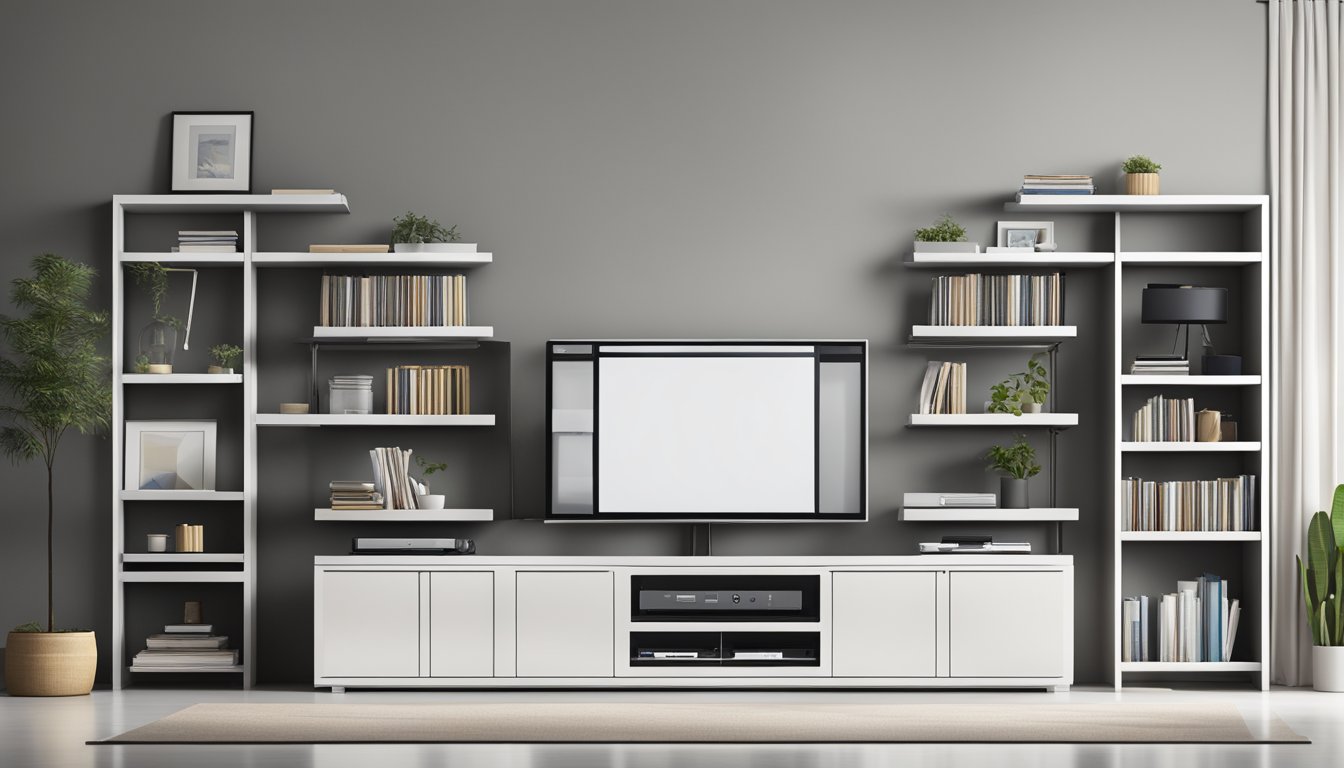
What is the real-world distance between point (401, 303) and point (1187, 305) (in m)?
3.57

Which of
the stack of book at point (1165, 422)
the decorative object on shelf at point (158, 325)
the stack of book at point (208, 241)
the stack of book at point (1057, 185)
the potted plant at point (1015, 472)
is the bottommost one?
the potted plant at point (1015, 472)

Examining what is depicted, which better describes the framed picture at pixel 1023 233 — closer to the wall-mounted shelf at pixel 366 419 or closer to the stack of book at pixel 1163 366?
the stack of book at pixel 1163 366

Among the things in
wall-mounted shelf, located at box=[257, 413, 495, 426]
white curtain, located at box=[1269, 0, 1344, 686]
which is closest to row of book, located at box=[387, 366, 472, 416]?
wall-mounted shelf, located at box=[257, 413, 495, 426]

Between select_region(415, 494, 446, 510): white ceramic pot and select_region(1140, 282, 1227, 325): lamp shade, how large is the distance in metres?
3.32

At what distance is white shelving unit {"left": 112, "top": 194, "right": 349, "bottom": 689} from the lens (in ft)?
20.2

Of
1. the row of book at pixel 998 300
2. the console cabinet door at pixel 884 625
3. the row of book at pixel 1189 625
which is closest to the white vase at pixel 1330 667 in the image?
the row of book at pixel 1189 625

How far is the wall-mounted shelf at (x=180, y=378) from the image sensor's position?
20.3 ft

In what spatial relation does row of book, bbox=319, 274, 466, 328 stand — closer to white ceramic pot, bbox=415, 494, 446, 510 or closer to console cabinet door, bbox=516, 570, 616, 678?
white ceramic pot, bbox=415, 494, 446, 510

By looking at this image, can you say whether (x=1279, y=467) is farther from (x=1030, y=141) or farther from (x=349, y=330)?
(x=349, y=330)

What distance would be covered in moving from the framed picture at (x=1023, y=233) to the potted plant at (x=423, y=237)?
2487mm

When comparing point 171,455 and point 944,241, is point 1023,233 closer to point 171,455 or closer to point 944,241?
point 944,241

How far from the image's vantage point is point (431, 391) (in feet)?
20.6

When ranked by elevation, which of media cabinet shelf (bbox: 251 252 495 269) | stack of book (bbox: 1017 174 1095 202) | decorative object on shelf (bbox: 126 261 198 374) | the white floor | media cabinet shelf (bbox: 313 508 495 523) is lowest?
the white floor

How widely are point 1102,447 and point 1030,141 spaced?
150cm
